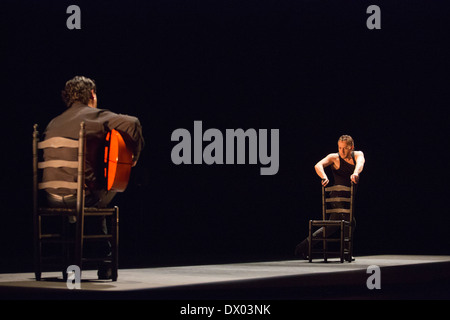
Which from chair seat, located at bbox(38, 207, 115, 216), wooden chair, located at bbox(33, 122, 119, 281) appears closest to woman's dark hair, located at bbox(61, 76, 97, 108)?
wooden chair, located at bbox(33, 122, 119, 281)

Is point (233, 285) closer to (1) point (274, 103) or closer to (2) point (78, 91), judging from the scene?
(2) point (78, 91)

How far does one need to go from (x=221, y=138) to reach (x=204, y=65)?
2.86 ft

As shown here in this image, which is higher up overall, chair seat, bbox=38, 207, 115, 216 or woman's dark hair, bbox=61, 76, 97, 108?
woman's dark hair, bbox=61, 76, 97, 108

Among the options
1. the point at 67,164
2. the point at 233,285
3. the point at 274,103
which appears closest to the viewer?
the point at 233,285

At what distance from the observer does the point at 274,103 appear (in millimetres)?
10195

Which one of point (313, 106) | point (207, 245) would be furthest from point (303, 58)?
point (207, 245)

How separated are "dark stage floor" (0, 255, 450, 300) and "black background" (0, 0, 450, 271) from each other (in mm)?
3601

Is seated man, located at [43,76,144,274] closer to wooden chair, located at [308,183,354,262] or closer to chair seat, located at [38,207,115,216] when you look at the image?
chair seat, located at [38,207,115,216]

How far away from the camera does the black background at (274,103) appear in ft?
31.2

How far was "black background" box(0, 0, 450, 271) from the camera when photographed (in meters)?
9.51

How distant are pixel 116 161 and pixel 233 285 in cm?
90

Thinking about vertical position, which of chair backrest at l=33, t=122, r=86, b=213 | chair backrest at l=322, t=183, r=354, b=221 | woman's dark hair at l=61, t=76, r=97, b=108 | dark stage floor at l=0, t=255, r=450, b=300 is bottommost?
dark stage floor at l=0, t=255, r=450, b=300

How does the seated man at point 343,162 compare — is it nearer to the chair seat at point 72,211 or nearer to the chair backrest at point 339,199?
the chair backrest at point 339,199

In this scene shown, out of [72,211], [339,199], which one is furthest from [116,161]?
[339,199]
